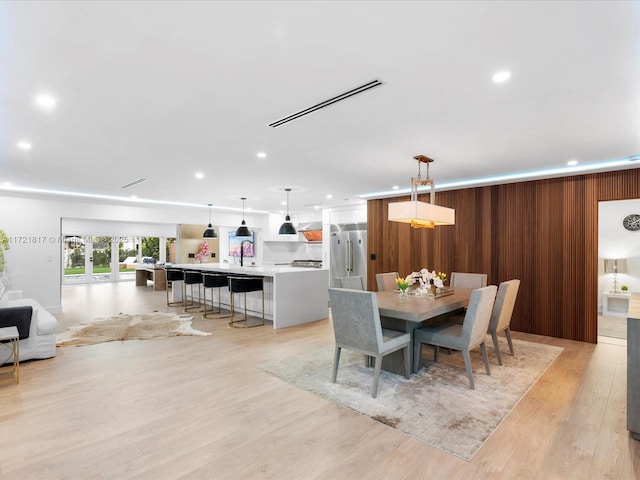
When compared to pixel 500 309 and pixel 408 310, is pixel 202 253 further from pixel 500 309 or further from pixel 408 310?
pixel 500 309

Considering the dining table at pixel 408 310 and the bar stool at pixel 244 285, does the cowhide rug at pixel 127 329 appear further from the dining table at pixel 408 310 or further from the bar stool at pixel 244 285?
the dining table at pixel 408 310

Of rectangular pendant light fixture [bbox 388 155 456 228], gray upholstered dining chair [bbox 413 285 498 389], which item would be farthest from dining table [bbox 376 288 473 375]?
rectangular pendant light fixture [bbox 388 155 456 228]

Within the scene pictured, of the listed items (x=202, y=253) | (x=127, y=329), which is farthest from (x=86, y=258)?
(x=127, y=329)

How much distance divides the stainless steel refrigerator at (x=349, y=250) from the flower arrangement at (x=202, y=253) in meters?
4.27

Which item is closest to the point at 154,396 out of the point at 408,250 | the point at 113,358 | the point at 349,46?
the point at 113,358

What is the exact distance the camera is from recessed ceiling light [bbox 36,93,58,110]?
8.14ft

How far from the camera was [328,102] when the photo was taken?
2621mm

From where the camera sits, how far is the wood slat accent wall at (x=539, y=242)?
4852 millimetres

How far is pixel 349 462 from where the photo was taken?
2.13 m

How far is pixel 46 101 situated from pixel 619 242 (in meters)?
8.47

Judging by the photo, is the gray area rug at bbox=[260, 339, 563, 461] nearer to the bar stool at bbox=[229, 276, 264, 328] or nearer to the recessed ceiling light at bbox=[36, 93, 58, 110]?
the bar stool at bbox=[229, 276, 264, 328]

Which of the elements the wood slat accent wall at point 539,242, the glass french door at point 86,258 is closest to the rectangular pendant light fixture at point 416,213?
the wood slat accent wall at point 539,242

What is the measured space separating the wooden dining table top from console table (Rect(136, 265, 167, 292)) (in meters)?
7.95

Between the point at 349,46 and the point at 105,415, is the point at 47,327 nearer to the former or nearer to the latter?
the point at 105,415
